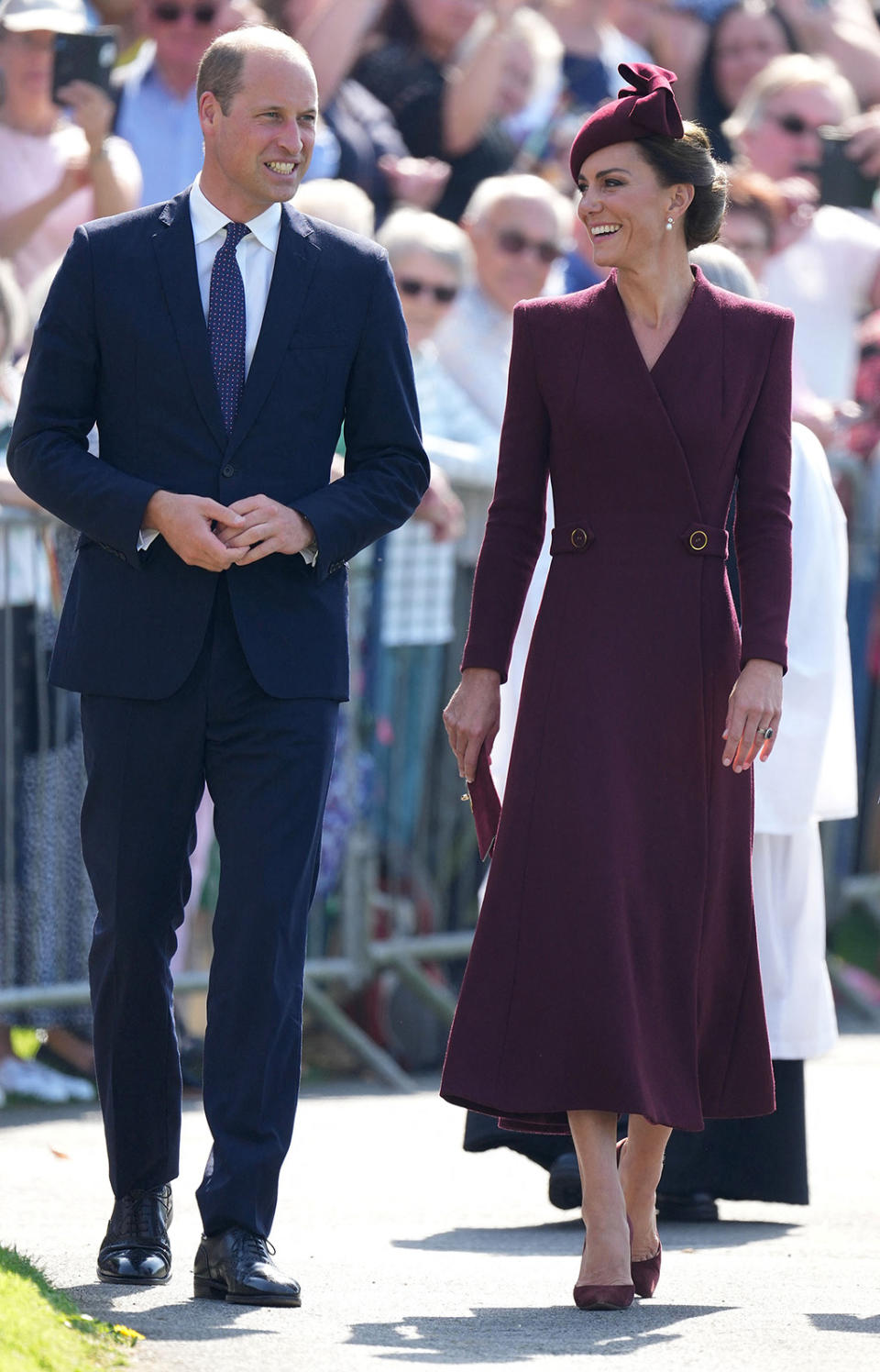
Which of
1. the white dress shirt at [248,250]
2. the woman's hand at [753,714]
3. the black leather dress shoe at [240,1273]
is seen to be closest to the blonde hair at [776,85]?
the white dress shirt at [248,250]

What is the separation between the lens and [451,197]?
8.96 metres

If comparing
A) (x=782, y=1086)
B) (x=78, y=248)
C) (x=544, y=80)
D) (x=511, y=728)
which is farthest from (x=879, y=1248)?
(x=544, y=80)

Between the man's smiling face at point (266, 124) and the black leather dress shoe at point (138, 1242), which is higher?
the man's smiling face at point (266, 124)

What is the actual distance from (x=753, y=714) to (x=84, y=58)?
12.9ft

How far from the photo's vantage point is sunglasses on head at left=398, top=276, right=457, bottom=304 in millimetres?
7969

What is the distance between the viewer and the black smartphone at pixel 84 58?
7.21 meters

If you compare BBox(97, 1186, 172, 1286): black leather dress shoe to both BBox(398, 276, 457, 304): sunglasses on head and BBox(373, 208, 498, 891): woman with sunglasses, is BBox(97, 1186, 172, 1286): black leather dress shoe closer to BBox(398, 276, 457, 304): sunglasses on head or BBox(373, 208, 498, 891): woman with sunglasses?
BBox(373, 208, 498, 891): woman with sunglasses

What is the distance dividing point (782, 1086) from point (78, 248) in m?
2.59

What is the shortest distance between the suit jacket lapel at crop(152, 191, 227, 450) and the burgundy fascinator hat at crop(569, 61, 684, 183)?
2.38ft

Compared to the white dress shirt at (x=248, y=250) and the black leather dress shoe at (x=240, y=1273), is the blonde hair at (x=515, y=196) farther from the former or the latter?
the black leather dress shoe at (x=240, y=1273)

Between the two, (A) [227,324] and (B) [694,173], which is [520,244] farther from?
(A) [227,324]

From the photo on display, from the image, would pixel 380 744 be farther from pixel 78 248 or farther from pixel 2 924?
pixel 78 248

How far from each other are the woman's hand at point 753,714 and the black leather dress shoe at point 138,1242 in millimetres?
1297

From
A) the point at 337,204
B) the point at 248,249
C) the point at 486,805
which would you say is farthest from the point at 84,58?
the point at 486,805
